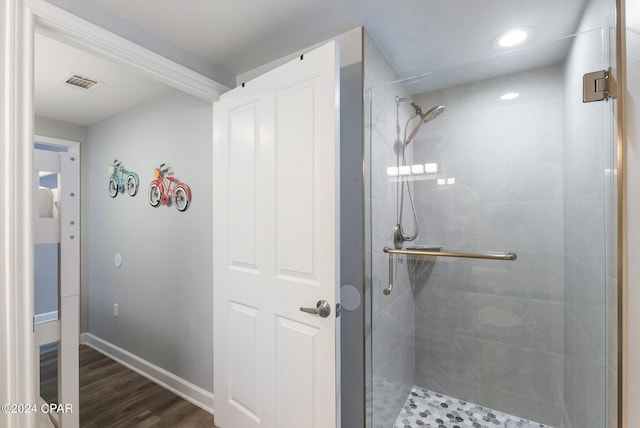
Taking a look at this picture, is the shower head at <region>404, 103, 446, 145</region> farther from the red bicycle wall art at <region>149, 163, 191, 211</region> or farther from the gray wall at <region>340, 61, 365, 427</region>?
the red bicycle wall art at <region>149, 163, 191, 211</region>

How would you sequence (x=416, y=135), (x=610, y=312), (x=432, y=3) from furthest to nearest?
(x=416, y=135) < (x=432, y=3) < (x=610, y=312)

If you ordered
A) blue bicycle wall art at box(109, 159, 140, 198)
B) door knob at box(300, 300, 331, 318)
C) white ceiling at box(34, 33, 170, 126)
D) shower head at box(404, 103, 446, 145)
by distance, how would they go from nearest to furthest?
door knob at box(300, 300, 331, 318) < shower head at box(404, 103, 446, 145) < white ceiling at box(34, 33, 170, 126) < blue bicycle wall art at box(109, 159, 140, 198)

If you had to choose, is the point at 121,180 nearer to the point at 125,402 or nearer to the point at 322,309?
the point at 125,402

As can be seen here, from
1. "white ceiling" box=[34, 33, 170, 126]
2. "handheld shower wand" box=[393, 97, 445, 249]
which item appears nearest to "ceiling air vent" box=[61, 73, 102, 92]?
"white ceiling" box=[34, 33, 170, 126]

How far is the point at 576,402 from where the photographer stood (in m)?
1.39

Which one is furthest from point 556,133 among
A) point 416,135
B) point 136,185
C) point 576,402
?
point 136,185

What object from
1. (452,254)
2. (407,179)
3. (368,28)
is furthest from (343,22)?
(452,254)

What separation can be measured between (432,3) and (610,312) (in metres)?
1.46

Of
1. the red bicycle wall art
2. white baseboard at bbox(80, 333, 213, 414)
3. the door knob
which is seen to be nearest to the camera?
the door knob

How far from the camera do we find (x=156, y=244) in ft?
7.94

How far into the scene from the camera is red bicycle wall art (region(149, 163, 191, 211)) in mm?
2184

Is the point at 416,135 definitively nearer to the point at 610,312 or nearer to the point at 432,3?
the point at 432,3

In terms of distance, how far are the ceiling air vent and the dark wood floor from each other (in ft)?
7.34

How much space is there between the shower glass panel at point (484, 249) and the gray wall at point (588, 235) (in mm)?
11
